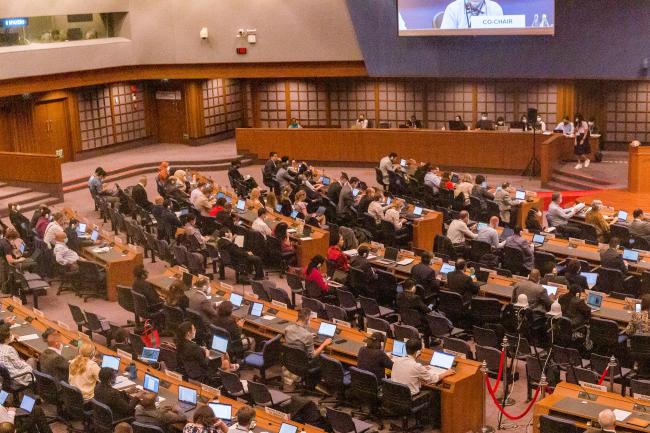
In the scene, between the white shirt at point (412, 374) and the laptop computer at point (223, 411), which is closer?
the laptop computer at point (223, 411)

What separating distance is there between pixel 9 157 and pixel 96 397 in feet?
52.5

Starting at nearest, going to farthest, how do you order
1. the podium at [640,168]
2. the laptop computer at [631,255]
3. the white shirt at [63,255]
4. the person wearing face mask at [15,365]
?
the person wearing face mask at [15,365]
the laptop computer at [631,255]
the white shirt at [63,255]
the podium at [640,168]

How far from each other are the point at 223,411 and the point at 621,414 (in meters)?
4.14

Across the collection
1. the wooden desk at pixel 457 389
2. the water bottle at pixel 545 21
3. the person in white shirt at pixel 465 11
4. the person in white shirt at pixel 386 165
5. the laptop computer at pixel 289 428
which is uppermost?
the person in white shirt at pixel 465 11

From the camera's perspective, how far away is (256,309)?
14203 millimetres

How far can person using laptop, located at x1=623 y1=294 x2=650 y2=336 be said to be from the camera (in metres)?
12.7

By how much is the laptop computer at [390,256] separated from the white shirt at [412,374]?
17.2 ft

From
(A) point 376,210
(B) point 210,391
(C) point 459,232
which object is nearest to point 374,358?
(B) point 210,391

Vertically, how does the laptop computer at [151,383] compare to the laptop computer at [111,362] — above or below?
below

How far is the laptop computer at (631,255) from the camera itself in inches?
642

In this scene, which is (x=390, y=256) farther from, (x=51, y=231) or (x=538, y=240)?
(x=51, y=231)

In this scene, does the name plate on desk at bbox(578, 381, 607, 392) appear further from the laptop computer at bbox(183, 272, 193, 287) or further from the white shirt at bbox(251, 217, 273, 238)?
the white shirt at bbox(251, 217, 273, 238)

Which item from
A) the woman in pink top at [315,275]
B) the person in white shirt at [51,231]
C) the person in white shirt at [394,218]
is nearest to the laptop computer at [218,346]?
the woman in pink top at [315,275]

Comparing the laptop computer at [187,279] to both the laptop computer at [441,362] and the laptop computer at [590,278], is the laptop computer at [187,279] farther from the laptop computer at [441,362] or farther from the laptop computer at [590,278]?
the laptop computer at [590,278]
